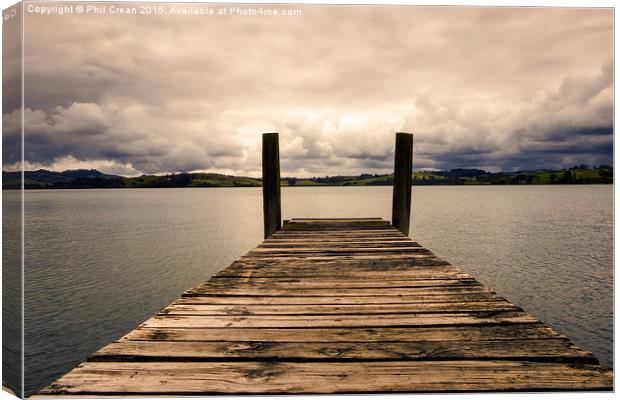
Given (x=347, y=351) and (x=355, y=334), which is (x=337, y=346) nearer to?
(x=347, y=351)

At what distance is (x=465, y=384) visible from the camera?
1976 millimetres

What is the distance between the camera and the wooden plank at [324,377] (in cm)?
195

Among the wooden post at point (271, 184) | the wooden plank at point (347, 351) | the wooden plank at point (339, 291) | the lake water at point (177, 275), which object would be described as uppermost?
the wooden post at point (271, 184)

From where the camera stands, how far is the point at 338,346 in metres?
2.34

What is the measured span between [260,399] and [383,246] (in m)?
3.98

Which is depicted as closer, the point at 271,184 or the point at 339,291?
the point at 339,291

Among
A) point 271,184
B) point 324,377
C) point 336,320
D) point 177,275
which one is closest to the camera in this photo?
point 324,377

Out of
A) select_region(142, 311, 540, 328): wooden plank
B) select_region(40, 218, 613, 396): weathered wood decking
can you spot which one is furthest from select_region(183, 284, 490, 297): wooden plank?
select_region(142, 311, 540, 328): wooden plank

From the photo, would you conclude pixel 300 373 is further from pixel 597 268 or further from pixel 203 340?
pixel 597 268

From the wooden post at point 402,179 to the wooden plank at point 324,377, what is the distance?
6345mm

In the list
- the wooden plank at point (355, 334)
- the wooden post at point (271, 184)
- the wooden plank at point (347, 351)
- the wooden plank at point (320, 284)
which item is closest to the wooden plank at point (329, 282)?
the wooden plank at point (320, 284)

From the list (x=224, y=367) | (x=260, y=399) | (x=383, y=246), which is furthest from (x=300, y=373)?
(x=383, y=246)

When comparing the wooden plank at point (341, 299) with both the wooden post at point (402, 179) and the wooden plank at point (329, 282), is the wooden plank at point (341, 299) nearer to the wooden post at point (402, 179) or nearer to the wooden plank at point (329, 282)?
the wooden plank at point (329, 282)

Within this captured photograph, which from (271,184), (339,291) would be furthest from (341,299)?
(271,184)
